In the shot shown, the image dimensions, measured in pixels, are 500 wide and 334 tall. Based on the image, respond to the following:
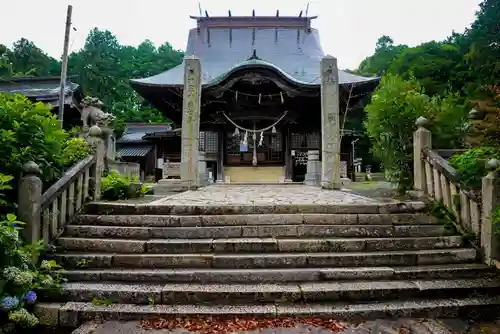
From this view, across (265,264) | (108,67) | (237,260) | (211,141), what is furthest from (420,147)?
(108,67)

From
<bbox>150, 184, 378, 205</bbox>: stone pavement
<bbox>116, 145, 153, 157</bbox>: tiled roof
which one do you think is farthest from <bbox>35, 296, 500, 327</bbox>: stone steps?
<bbox>116, 145, 153, 157</bbox>: tiled roof

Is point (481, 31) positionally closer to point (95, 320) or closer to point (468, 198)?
point (468, 198)

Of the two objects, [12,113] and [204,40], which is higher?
[204,40]

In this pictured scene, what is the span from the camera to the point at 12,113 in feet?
12.7

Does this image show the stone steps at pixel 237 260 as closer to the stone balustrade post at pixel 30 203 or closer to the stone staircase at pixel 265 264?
the stone staircase at pixel 265 264

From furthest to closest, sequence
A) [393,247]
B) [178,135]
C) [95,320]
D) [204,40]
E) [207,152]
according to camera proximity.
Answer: [204,40], [178,135], [207,152], [393,247], [95,320]

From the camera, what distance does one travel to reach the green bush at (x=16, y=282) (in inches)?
114

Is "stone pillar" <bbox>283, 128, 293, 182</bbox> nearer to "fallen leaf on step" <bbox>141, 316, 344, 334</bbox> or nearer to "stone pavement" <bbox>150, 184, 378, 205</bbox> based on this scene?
"stone pavement" <bbox>150, 184, 378, 205</bbox>

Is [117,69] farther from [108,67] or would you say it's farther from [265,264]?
[265,264]

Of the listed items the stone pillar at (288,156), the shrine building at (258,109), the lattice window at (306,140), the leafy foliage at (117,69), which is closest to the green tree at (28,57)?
the leafy foliage at (117,69)

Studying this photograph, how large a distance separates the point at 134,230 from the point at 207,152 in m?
12.6

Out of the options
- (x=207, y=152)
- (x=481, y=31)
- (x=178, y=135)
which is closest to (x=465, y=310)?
(x=207, y=152)

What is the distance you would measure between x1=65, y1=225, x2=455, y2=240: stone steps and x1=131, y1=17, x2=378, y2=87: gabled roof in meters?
14.8

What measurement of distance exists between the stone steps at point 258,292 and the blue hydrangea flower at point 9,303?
0.48m
